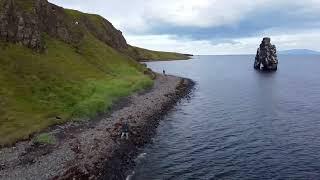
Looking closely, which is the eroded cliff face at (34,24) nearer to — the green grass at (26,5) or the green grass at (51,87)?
the green grass at (26,5)

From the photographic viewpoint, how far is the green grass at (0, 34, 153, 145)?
200 ft

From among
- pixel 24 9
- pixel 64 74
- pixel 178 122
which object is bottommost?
pixel 178 122

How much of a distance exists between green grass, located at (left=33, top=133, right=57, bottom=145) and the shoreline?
2.94ft

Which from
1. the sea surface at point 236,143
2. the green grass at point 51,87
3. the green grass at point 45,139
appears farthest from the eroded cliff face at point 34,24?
the green grass at point 45,139

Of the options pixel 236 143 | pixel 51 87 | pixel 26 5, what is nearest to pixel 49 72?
pixel 51 87

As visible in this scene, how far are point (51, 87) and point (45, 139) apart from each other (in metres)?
28.8

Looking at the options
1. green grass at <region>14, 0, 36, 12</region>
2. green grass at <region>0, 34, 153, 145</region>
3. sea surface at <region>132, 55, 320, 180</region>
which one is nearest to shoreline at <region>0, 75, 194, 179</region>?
sea surface at <region>132, 55, 320, 180</region>

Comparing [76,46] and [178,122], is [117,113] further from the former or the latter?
[76,46]

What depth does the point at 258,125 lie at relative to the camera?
2837 inches

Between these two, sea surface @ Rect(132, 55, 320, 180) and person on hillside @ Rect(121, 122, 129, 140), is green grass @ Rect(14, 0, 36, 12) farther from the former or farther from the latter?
person on hillside @ Rect(121, 122, 129, 140)

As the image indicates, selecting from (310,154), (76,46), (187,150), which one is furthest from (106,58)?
(310,154)

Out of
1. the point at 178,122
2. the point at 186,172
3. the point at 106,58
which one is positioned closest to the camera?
the point at 186,172

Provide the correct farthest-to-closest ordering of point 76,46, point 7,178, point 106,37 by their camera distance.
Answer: point 106,37
point 76,46
point 7,178

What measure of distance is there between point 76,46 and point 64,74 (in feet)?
121
